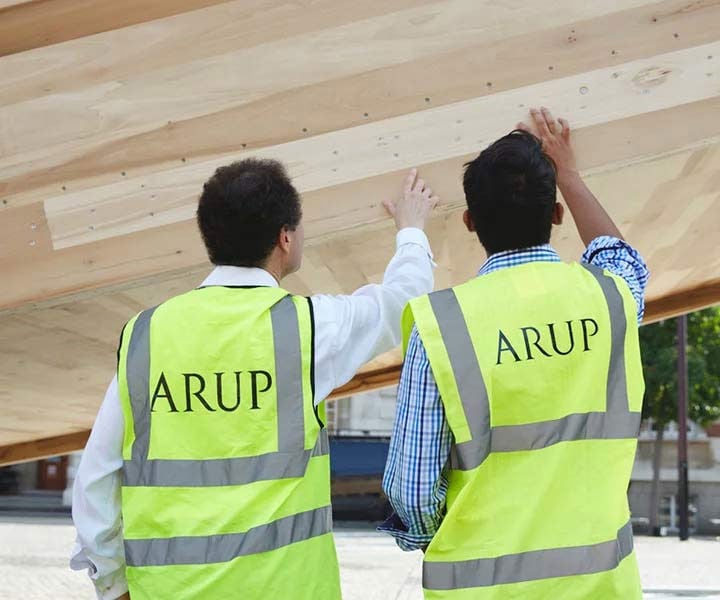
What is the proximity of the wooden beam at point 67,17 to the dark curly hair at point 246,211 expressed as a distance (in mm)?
978

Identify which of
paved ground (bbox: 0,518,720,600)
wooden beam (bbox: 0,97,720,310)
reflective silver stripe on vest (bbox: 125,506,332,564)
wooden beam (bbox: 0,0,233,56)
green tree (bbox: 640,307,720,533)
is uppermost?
wooden beam (bbox: 0,0,233,56)

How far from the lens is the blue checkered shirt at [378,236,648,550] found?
6.22 ft

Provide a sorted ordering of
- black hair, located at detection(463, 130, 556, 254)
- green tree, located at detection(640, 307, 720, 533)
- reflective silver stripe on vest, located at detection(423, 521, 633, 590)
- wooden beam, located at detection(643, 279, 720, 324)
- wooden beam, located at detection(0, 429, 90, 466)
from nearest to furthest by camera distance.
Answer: reflective silver stripe on vest, located at detection(423, 521, 633, 590) < black hair, located at detection(463, 130, 556, 254) < wooden beam, located at detection(643, 279, 720, 324) < wooden beam, located at detection(0, 429, 90, 466) < green tree, located at detection(640, 307, 720, 533)

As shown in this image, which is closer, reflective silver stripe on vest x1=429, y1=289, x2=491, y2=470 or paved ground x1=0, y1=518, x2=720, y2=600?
reflective silver stripe on vest x1=429, y1=289, x2=491, y2=470

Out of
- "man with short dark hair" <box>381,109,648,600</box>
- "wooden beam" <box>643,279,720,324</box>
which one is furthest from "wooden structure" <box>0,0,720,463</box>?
"wooden beam" <box>643,279,720,324</box>

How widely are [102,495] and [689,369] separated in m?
21.6

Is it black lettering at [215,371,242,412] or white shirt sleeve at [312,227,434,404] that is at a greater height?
white shirt sleeve at [312,227,434,404]

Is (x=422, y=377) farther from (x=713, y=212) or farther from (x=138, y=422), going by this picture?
(x=713, y=212)

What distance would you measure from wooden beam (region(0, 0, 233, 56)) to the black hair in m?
1.25

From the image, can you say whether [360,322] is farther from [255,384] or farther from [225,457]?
[225,457]

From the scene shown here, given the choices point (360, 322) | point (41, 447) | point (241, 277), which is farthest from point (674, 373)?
point (241, 277)

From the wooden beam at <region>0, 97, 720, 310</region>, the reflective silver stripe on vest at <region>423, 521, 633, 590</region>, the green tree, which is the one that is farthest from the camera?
the green tree

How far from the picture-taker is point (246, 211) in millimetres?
2068

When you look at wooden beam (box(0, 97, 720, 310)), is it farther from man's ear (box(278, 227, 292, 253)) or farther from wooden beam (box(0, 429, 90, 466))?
wooden beam (box(0, 429, 90, 466))
